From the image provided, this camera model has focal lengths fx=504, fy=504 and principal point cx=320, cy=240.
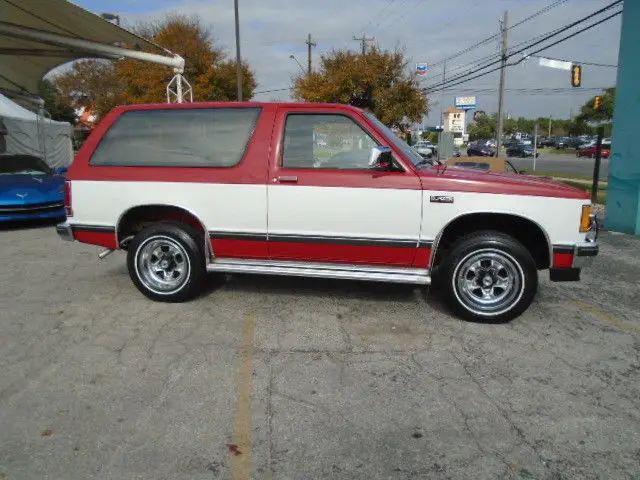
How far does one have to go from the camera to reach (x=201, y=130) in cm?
489

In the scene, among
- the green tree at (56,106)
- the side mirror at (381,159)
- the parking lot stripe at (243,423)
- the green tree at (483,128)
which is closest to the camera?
the parking lot stripe at (243,423)

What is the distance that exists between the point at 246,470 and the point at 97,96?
52.5 m

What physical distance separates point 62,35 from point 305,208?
11.2 m

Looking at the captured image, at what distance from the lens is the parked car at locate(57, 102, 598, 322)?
4.40 m

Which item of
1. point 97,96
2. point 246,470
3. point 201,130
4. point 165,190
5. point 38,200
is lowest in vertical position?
point 246,470

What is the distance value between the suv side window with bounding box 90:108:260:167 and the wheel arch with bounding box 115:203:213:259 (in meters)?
0.43

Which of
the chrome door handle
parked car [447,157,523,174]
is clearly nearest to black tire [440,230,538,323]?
the chrome door handle

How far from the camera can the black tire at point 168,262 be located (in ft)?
16.2

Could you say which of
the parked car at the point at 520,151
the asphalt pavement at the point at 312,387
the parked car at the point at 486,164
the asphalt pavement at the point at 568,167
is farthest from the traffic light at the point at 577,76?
the parked car at the point at 520,151

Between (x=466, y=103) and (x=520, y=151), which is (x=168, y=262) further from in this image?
(x=466, y=103)

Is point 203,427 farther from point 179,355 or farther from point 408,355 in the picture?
point 408,355

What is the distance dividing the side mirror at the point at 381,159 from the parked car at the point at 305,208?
1 cm

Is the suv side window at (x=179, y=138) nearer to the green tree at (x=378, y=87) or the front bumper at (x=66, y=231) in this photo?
the front bumper at (x=66, y=231)

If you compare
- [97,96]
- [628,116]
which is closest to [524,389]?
[628,116]
